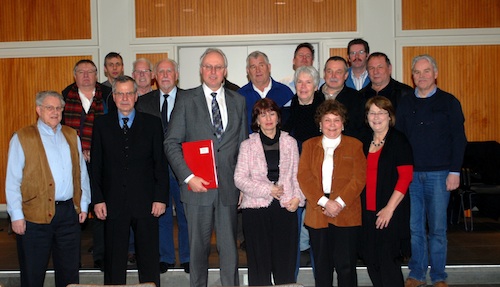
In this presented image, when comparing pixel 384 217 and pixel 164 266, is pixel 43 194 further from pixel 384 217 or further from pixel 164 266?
pixel 384 217

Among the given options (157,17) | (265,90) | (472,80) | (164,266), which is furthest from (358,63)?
(157,17)

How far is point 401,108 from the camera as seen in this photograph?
467cm

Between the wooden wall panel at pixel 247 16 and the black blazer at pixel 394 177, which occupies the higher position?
the wooden wall panel at pixel 247 16

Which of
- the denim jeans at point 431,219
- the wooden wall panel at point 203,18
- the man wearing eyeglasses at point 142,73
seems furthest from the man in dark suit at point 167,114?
the wooden wall panel at point 203,18

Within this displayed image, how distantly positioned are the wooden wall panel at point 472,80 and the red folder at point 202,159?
178 inches

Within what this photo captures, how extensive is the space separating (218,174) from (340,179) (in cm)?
88

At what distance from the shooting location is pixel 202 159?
410cm

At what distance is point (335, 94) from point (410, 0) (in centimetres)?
381

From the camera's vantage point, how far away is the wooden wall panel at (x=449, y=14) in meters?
7.73

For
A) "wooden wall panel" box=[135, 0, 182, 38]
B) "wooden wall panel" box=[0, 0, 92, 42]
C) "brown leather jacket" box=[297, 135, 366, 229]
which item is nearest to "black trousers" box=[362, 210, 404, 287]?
"brown leather jacket" box=[297, 135, 366, 229]

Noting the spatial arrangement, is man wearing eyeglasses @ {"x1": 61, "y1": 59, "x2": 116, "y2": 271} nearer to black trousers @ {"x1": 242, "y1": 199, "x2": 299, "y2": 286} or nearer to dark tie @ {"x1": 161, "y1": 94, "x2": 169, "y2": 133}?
dark tie @ {"x1": 161, "y1": 94, "x2": 169, "y2": 133}

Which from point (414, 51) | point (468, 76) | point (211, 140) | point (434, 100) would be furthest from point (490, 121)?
point (211, 140)

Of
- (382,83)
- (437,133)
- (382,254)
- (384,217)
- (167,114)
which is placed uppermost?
(382,83)

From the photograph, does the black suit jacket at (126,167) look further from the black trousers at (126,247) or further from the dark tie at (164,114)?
the dark tie at (164,114)
